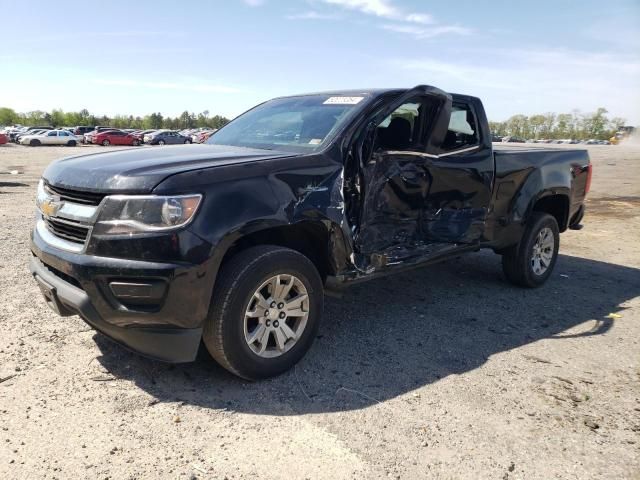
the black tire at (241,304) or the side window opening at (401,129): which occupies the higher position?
the side window opening at (401,129)

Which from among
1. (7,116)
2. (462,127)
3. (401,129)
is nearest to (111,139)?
(462,127)

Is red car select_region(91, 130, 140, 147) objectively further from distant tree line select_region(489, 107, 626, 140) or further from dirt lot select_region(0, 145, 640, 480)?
distant tree line select_region(489, 107, 626, 140)

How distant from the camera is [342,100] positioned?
4.14 m

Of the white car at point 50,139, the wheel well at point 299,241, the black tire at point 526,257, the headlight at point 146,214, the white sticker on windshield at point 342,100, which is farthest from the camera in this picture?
the white car at point 50,139

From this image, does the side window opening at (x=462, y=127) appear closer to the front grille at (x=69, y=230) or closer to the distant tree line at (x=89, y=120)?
the front grille at (x=69, y=230)

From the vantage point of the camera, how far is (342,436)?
2.73 m

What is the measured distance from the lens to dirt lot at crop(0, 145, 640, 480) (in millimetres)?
2514

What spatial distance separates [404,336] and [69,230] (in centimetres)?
257

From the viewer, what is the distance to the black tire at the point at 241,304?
9.77 ft

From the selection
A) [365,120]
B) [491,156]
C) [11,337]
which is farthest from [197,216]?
[491,156]

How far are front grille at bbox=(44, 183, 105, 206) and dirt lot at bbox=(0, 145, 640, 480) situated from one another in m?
1.11

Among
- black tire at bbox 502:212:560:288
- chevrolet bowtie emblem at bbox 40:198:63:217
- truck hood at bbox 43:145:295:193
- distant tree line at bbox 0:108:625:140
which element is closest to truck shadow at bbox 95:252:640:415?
black tire at bbox 502:212:560:288

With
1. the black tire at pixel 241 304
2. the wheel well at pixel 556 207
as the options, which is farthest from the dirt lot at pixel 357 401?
the wheel well at pixel 556 207

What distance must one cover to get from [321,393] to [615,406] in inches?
71.6
